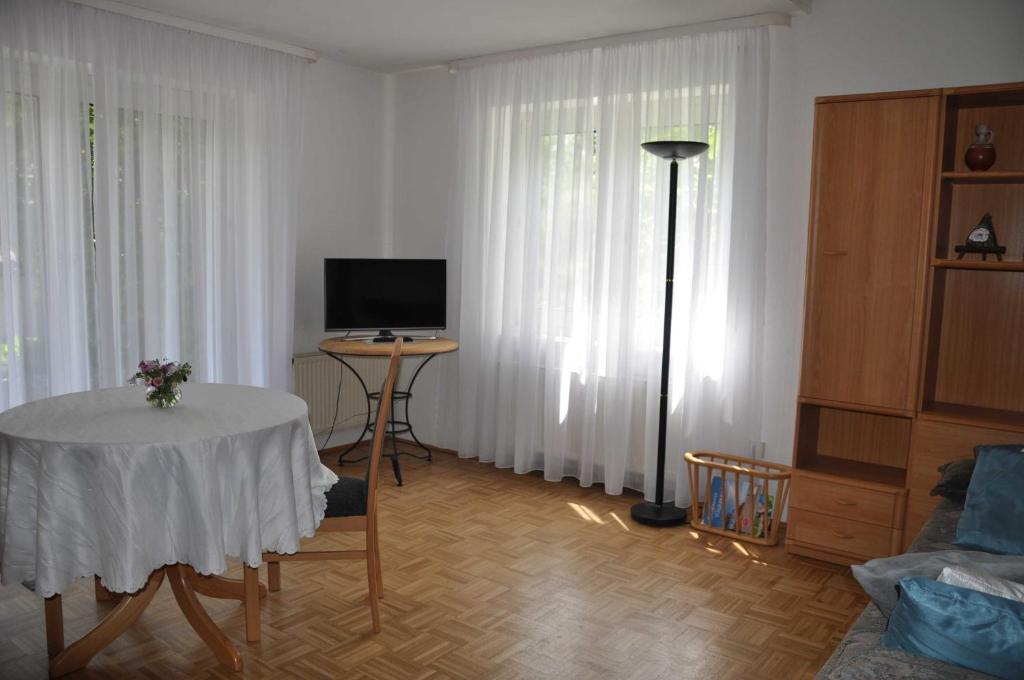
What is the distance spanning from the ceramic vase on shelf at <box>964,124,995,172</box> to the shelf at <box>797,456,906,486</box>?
4.74 ft

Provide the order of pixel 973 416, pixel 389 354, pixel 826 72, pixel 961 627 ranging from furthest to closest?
pixel 389 354
pixel 826 72
pixel 973 416
pixel 961 627

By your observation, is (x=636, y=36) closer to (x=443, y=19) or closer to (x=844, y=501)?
(x=443, y=19)

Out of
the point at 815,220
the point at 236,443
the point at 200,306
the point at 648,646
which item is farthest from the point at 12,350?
the point at 815,220

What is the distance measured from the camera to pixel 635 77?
471cm

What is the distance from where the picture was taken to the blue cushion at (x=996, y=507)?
272 cm

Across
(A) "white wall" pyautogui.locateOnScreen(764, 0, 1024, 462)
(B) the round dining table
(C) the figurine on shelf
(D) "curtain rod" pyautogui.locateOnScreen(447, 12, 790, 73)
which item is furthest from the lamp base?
(D) "curtain rod" pyautogui.locateOnScreen(447, 12, 790, 73)

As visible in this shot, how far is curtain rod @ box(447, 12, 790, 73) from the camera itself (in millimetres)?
4207

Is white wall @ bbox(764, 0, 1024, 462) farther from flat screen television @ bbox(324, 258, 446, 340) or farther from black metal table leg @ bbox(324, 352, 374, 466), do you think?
black metal table leg @ bbox(324, 352, 374, 466)

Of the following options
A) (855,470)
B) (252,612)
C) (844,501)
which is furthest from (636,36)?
(252,612)

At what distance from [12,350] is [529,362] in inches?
112

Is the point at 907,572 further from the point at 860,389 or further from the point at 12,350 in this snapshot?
the point at 12,350

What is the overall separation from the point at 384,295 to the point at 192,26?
1903mm

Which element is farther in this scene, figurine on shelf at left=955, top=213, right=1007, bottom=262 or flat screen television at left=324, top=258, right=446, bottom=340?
flat screen television at left=324, top=258, right=446, bottom=340

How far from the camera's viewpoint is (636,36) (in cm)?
469
